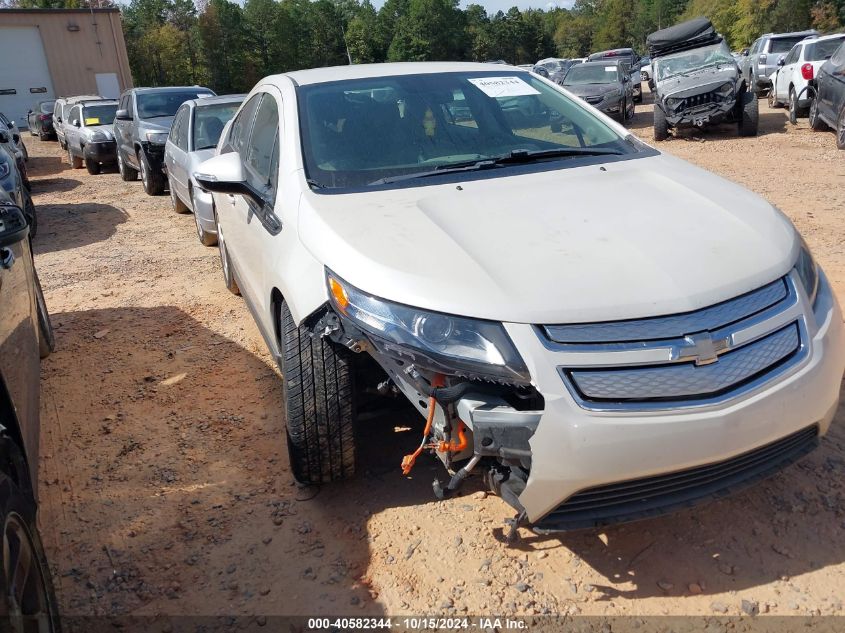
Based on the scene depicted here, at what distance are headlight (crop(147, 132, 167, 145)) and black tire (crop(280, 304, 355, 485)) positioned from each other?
8.48 meters

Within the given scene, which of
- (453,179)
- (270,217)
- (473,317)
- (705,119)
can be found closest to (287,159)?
(270,217)

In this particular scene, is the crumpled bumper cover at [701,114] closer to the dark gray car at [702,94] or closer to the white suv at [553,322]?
the dark gray car at [702,94]

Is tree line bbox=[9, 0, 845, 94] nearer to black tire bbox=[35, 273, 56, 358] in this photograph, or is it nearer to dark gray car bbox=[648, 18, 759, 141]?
dark gray car bbox=[648, 18, 759, 141]

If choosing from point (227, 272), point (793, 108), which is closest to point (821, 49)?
point (793, 108)

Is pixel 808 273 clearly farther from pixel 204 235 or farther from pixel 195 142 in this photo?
pixel 195 142

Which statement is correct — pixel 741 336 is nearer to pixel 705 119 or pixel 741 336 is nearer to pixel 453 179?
pixel 453 179

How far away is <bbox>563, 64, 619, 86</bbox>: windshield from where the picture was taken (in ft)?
54.2

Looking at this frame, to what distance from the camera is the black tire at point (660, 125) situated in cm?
1298

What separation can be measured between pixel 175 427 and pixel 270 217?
1.30 metres

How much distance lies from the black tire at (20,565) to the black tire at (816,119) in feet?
43.3

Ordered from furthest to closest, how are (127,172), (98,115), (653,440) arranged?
(98,115)
(127,172)
(653,440)

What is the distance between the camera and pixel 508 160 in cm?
325

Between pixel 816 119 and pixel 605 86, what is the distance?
16.3 feet

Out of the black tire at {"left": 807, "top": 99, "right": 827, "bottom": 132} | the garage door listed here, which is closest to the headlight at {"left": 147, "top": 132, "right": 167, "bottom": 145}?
the black tire at {"left": 807, "top": 99, "right": 827, "bottom": 132}
